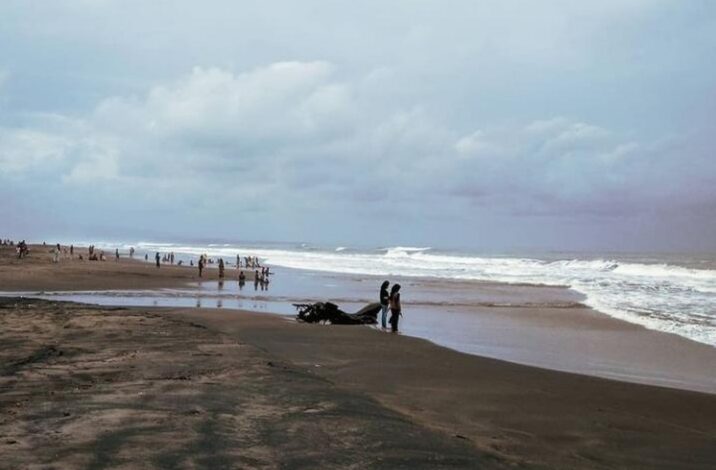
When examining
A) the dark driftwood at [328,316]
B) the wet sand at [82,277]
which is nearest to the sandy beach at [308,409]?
the dark driftwood at [328,316]

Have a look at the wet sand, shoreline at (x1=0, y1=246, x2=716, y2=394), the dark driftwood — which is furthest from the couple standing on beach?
the wet sand

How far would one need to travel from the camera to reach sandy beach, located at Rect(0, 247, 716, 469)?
5945 millimetres

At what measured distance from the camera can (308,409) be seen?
789cm

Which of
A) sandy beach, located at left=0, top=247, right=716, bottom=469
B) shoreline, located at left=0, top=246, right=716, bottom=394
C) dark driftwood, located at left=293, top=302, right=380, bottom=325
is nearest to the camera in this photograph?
sandy beach, located at left=0, top=247, right=716, bottom=469

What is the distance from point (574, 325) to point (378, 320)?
6.94 m

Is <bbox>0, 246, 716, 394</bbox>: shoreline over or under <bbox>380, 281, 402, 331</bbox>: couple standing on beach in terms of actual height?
under

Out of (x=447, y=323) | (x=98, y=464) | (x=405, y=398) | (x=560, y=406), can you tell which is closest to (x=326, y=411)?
(x=405, y=398)

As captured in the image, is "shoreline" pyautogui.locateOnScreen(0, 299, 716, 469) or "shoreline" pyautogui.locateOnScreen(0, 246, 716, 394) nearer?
"shoreline" pyautogui.locateOnScreen(0, 299, 716, 469)

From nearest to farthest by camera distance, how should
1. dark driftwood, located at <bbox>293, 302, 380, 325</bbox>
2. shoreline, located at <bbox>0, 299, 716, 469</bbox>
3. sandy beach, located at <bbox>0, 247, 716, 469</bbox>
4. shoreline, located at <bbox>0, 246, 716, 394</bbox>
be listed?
sandy beach, located at <bbox>0, 247, 716, 469</bbox>
shoreline, located at <bbox>0, 299, 716, 469</bbox>
shoreline, located at <bbox>0, 246, 716, 394</bbox>
dark driftwood, located at <bbox>293, 302, 380, 325</bbox>

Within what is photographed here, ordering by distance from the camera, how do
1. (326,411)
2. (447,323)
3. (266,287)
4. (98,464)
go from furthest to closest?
(266,287) → (447,323) → (326,411) → (98,464)

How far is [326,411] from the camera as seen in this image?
25.7 ft

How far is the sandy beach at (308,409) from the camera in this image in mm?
5945

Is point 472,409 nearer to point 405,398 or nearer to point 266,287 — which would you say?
point 405,398

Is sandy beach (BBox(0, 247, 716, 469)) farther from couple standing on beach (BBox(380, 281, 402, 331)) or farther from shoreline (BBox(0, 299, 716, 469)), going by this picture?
couple standing on beach (BBox(380, 281, 402, 331))
